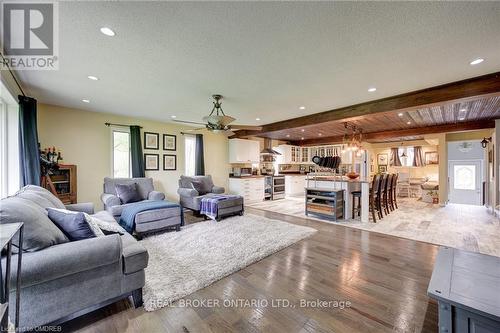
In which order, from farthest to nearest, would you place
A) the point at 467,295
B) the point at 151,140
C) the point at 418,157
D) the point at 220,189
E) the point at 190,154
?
the point at 418,157 → the point at 190,154 → the point at 220,189 → the point at 151,140 → the point at 467,295

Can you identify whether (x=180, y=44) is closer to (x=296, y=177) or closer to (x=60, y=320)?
(x=60, y=320)

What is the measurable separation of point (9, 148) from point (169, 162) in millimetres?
3044

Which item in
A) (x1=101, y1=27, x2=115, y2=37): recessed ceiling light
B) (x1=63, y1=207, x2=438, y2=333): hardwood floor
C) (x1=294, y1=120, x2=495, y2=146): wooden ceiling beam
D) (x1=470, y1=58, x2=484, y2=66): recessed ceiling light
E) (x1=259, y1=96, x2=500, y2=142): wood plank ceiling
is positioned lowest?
(x1=63, y1=207, x2=438, y2=333): hardwood floor

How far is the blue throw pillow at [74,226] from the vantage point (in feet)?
6.05

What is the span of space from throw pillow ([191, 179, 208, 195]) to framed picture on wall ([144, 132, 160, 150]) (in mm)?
1465

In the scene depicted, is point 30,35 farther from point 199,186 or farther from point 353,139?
point 353,139

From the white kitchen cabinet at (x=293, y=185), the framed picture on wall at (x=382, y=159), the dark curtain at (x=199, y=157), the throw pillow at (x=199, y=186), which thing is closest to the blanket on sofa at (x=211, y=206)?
the throw pillow at (x=199, y=186)

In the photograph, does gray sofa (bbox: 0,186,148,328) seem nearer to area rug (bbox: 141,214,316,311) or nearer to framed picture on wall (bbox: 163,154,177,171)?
area rug (bbox: 141,214,316,311)

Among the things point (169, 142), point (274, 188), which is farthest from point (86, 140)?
point (274, 188)

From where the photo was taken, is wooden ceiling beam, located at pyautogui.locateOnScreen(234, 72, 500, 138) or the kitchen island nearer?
wooden ceiling beam, located at pyautogui.locateOnScreen(234, 72, 500, 138)

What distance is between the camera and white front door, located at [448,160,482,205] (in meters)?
6.93

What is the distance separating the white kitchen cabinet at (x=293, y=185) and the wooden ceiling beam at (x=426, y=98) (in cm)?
397

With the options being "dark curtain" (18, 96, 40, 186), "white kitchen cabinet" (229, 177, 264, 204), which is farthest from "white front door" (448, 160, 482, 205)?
"dark curtain" (18, 96, 40, 186)

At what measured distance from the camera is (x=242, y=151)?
721cm
